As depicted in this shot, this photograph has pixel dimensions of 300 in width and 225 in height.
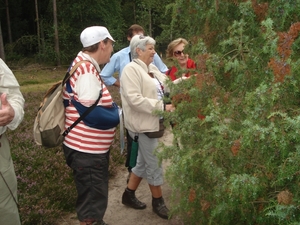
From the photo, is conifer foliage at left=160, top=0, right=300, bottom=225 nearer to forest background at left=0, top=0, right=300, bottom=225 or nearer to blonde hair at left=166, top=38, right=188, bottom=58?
forest background at left=0, top=0, right=300, bottom=225

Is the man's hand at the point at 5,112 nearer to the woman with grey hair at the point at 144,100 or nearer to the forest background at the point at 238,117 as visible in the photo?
the forest background at the point at 238,117

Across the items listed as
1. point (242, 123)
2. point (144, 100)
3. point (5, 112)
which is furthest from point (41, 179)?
point (242, 123)

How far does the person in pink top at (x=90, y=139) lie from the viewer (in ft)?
10.9

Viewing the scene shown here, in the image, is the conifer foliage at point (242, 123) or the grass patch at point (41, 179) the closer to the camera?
the conifer foliage at point (242, 123)

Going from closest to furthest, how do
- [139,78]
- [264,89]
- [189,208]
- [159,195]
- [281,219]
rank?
[281,219] < [264,89] < [189,208] < [139,78] < [159,195]

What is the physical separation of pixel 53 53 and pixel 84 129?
2959cm

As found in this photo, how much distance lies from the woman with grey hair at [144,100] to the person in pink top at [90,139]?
1.75 feet

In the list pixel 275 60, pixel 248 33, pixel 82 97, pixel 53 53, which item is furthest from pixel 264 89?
pixel 53 53

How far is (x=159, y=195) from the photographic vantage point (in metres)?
4.64

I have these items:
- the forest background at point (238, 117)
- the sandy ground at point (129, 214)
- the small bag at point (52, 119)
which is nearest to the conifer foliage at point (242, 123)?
the forest background at point (238, 117)

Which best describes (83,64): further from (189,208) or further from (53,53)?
(53,53)

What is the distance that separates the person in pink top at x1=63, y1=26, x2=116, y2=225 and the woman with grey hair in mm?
533

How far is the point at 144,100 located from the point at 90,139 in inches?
32.4

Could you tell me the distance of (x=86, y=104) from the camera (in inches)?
129
